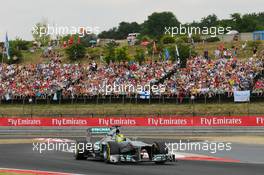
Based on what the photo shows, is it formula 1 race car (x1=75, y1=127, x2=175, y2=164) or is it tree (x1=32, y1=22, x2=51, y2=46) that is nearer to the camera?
formula 1 race car (x1=75, y1=127, x2=175, y2=164)

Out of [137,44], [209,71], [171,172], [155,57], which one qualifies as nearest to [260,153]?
[171,172]

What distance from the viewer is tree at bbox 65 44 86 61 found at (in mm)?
58656

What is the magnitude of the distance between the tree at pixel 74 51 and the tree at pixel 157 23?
4700 centimetres

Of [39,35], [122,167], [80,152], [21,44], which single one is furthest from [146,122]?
[39,35]

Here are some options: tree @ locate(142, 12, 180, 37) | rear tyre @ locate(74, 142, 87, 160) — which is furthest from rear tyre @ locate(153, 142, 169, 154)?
tree @ locate(142, 12, 180, 37)

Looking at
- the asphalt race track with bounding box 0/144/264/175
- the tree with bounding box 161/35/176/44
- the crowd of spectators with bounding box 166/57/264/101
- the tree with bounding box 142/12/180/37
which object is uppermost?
the tree with bounding box 142/12/180/37

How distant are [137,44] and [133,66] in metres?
21.7

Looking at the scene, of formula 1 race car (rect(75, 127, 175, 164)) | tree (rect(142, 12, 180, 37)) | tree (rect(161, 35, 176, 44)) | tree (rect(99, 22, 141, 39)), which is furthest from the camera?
tree (rect(99, 22, 141, 39))

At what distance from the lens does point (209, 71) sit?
136 feet

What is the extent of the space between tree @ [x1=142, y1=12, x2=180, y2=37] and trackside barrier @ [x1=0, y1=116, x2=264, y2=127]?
7197 cm

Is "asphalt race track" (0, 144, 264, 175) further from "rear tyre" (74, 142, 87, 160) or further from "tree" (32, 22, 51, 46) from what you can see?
"tree" (32, 22, 51, 46)

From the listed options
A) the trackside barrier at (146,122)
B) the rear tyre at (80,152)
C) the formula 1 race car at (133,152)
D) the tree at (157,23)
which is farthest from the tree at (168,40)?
the formula 1 race car at (133,152)

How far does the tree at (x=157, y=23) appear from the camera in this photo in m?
108

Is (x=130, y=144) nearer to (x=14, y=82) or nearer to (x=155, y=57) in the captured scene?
(x=14, y=82)
